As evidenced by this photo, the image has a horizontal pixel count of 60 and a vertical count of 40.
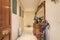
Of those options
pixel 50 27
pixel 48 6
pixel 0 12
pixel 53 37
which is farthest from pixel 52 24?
pixel 0 12

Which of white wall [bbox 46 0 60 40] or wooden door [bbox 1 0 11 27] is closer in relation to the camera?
wooden door [bbox 1 0 11 27]

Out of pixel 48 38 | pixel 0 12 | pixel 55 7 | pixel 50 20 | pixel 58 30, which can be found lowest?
pixel 48 38

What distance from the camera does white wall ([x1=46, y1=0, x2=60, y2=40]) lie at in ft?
9.00

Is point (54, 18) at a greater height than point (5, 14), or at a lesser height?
lesser

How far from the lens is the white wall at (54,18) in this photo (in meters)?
2.74

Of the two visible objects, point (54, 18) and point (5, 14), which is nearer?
point (5, 14)

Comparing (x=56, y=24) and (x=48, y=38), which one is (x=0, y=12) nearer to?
(x=56, y=24)

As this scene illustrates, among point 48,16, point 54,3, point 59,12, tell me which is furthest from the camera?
point 48,16

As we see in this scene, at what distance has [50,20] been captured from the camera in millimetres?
3031

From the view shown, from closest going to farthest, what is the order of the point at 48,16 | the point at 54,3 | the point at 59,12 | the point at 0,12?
the point at 0,12, the point at 59,12, the point at 54,3, the point at 48,16

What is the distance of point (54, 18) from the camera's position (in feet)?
9.46

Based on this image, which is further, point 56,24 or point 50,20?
point 50,20

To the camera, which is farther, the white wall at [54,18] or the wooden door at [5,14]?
the white wall at [54,18]

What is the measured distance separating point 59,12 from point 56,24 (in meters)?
0.35
